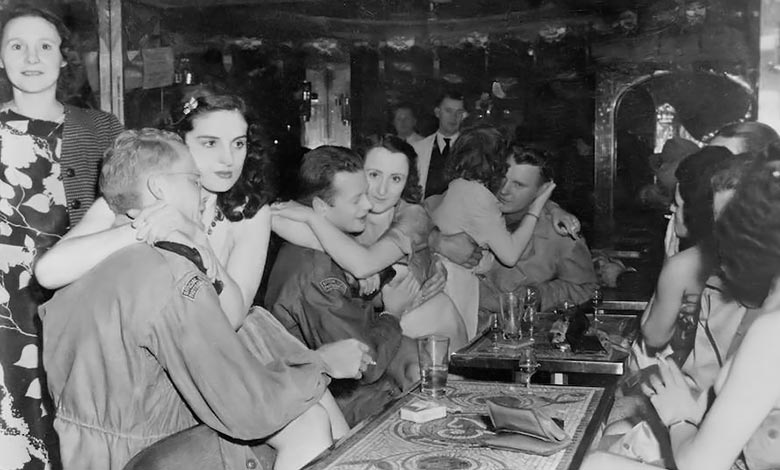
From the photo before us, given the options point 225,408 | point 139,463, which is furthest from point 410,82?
point 139,463

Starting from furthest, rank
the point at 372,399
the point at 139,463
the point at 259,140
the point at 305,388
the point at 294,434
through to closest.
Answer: the point at 372,399 < the point at 259,140 < the point at 294,434 < the point at 305,388 < the point at 139,463

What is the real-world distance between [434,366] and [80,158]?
140 centimetres

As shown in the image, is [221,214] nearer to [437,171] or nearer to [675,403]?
[437,171]

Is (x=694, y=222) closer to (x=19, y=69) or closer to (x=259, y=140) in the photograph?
(x=259, y=140)

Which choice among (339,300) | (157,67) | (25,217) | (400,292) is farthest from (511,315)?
(25,217)

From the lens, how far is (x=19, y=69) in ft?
10.0

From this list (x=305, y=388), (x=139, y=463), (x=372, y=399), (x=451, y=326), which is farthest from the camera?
(x=451, y=326)

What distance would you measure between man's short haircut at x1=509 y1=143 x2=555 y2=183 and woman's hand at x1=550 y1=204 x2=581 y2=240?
0.48 ft

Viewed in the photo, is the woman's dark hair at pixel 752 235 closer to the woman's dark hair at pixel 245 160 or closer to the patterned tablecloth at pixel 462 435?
the patterned tablecloth at pixel 462 435

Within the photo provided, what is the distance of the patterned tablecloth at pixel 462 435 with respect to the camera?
6.90ft

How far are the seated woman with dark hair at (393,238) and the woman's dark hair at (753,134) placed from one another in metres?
1.28

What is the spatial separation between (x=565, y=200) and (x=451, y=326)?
759 millimetres

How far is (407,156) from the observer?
3.81m

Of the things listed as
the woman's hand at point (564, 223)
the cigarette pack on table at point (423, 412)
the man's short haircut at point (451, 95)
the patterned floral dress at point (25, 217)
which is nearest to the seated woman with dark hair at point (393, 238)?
the man's short haircut at point (451, 95)
